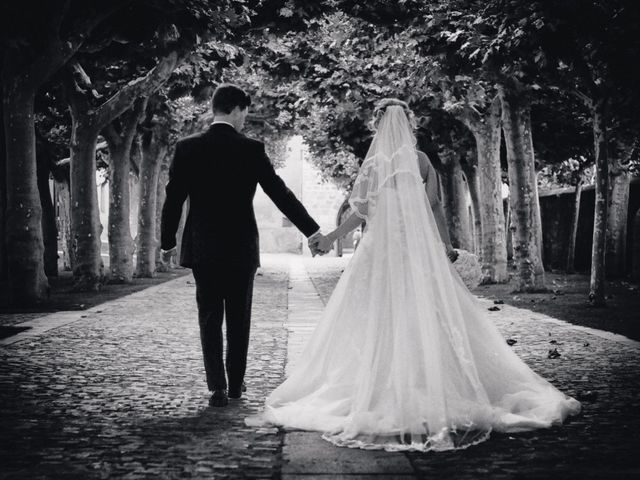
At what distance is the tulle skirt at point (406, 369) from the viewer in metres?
4.70

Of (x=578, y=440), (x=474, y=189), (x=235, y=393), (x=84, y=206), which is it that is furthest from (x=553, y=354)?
(x=474, y=189)

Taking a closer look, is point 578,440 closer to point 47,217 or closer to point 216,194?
point 216,194

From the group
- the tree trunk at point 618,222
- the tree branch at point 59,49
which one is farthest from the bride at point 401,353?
the tree trunk at point 618,222

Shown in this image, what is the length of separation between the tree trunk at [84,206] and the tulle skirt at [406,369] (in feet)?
42.4

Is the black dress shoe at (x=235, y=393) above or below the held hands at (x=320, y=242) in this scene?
below

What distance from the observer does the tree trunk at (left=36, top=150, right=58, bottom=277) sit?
2312 centimetres

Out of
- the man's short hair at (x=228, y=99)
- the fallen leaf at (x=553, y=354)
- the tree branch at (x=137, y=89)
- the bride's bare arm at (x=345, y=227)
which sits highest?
the tree branch at (x=137, y=89)

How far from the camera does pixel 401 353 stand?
16.6 ft

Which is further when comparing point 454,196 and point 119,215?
point 454,196

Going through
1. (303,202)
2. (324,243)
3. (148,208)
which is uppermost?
(303,202)

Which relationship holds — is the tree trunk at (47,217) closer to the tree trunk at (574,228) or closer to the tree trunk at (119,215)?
the tree trunk at (119,215)

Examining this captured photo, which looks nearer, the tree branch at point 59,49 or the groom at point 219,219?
the groom at point 219,219

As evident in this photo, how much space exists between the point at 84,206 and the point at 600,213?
10.4 m

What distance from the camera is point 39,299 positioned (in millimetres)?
13984
